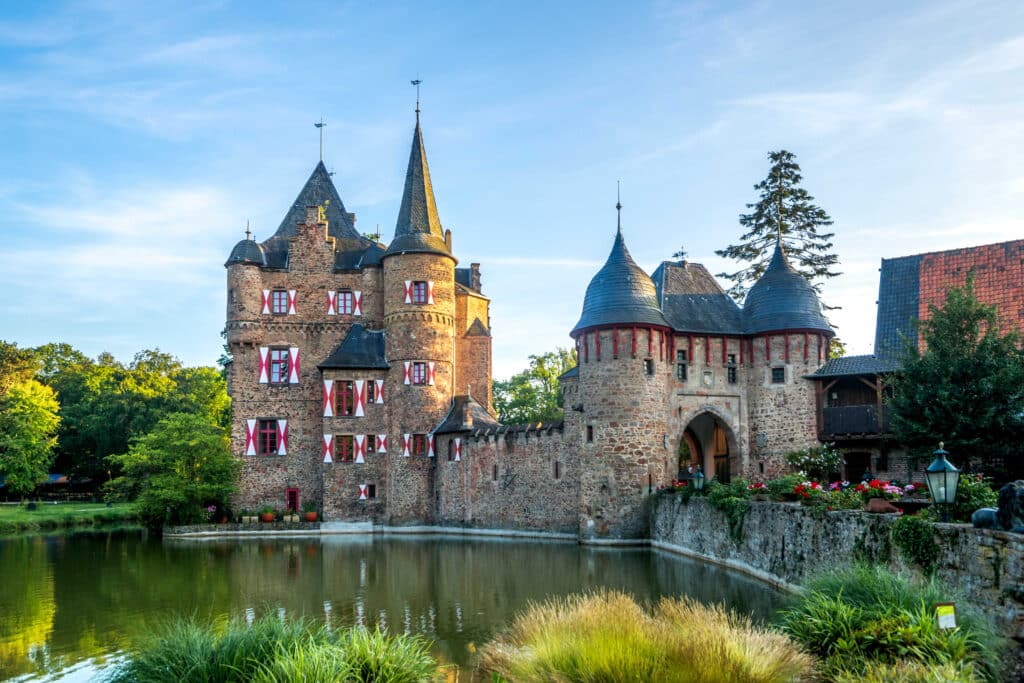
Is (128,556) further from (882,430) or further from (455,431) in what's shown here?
(882,430)

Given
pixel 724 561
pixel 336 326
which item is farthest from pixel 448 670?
pixel 336 326

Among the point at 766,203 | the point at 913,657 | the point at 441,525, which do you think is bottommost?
the point at 441,525

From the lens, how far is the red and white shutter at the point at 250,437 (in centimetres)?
3700

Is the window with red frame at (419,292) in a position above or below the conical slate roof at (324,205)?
below

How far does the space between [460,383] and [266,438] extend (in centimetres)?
831

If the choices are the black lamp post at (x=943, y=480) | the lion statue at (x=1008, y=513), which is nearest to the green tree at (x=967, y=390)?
the black lamp post at (x=943, y=480)

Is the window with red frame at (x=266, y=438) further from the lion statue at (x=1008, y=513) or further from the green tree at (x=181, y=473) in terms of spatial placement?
the lion statue at (x=1008, y=513)

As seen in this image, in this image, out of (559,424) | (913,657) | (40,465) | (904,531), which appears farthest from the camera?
(40,465)

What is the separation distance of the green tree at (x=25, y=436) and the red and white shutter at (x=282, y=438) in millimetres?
17071

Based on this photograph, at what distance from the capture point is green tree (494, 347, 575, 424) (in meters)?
51.1

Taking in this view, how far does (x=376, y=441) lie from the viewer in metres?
36.5

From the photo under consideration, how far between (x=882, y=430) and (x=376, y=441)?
1891cm

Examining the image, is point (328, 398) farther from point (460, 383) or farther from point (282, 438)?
point (460, 383)

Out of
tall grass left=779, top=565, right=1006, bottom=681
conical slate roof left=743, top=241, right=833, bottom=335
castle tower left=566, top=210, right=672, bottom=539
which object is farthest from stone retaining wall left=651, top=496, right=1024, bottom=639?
conical slate roof left=743, top=241, right=833, bottom=335
